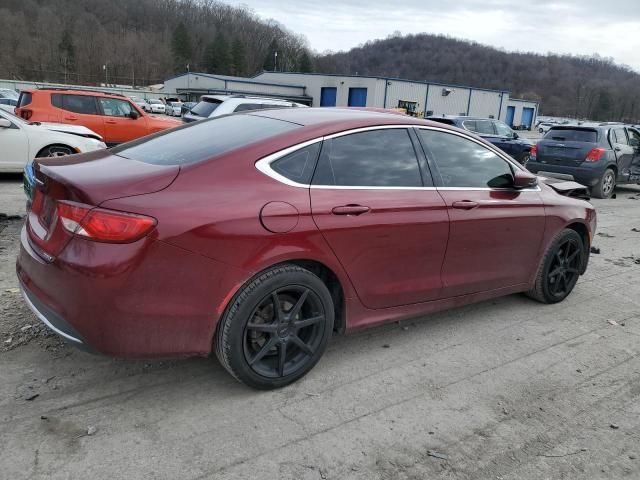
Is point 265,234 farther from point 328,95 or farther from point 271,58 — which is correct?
point 271,58

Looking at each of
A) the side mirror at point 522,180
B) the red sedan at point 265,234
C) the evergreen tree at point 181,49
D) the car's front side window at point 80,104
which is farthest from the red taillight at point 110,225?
the evergreen tree at point 181,49

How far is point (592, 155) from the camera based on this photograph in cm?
1182

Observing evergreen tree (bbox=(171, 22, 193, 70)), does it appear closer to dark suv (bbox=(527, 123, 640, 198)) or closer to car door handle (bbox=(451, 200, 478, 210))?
dark suv (bbox=(527, 123, 640, 198))

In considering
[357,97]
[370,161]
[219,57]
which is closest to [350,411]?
[370,161]

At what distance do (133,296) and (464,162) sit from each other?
8.50 feet

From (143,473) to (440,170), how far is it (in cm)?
267

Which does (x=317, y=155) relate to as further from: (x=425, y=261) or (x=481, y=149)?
(x=481, y=149)

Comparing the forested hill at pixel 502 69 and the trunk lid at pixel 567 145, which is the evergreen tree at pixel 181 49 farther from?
the trunk lid at pixel 567 145

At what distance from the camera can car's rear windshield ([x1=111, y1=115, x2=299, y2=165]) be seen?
10.0 ft

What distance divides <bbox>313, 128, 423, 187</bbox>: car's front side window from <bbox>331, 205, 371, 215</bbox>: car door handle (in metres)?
0.15

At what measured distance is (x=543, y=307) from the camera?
4.81 metres

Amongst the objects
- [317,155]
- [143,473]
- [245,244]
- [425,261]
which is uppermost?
[317,155]

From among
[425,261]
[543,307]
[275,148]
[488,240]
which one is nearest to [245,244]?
[275,148]

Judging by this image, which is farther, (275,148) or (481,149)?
(481,149)
